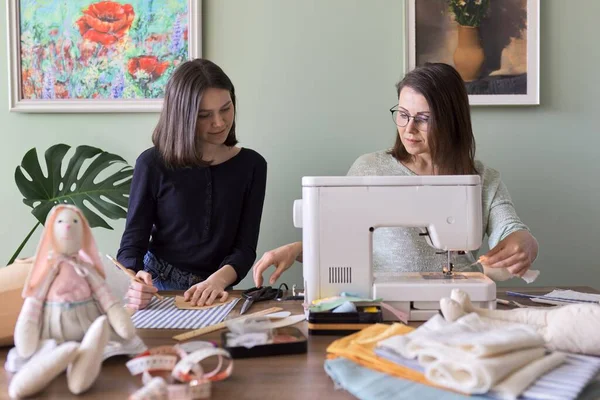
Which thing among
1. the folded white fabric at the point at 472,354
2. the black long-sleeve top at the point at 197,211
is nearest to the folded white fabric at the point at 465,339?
the folded white fabric at the point at 472,354

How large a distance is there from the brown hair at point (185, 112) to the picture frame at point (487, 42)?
2.55 ft

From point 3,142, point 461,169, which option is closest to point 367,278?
point 461,169

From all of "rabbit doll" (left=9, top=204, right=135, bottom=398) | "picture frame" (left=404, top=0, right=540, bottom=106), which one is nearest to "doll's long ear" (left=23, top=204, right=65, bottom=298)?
"rabbit doll" (left=9, top=204, right=135, bottom=398)

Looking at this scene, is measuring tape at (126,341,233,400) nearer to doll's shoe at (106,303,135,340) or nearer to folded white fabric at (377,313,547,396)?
doll's shoe at (106,303,135,340)

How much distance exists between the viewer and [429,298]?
3.79ft

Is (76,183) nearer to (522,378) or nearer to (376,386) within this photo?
(376,386)

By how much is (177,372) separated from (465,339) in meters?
0.39

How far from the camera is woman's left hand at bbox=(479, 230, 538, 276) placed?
1.35 m

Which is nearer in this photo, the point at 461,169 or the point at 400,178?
the point at 400,178

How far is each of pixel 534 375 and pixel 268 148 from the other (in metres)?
1.51

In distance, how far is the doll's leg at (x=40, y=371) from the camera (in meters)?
0.75

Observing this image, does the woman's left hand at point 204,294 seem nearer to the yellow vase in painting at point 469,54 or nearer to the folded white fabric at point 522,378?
the folded white fabric at point 522,378

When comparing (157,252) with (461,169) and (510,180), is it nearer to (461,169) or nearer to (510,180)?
(461,169)

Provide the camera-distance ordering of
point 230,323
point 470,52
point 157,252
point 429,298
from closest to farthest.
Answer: point 230,323 < point 429,298 < point 157,252 < point 470,52
